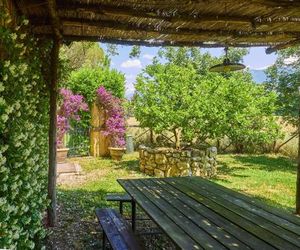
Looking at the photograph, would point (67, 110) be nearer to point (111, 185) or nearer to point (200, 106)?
point (111, 185)

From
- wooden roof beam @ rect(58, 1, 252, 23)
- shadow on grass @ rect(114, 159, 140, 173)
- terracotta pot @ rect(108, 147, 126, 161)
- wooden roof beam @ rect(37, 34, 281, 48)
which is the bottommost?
shadow on grass @ rect(114, 159, 140, 173)

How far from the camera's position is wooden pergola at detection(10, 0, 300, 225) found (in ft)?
11.3

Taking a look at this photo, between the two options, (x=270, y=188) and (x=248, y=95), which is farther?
(x=248, y=95)

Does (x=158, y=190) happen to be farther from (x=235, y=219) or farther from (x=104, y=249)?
(x=235, y=219)

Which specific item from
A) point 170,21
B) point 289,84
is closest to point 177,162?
point 170,21

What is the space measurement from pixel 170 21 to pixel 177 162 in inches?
178

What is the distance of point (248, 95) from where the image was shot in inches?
315

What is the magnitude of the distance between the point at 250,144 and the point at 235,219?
33.6ft

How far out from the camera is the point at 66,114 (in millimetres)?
9469

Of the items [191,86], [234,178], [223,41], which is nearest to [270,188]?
[234,178]

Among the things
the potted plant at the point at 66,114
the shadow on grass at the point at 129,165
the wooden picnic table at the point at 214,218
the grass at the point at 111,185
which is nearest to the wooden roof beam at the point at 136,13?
the wooden picnic table at the point at 214,218

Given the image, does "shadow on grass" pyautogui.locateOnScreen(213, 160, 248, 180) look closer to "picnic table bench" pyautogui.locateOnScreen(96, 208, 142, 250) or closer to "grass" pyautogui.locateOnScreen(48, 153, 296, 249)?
"grass" pyautogui.locateOnScreen(48, 153, 296, 249)

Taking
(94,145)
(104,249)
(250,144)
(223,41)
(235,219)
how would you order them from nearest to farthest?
(235,219), (104,249), (223,41), (94,145), (250,144)

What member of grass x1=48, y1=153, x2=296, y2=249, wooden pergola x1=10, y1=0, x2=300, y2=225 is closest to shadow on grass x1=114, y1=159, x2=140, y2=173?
grass x1=48, y1=153, x2=296, y2=249
